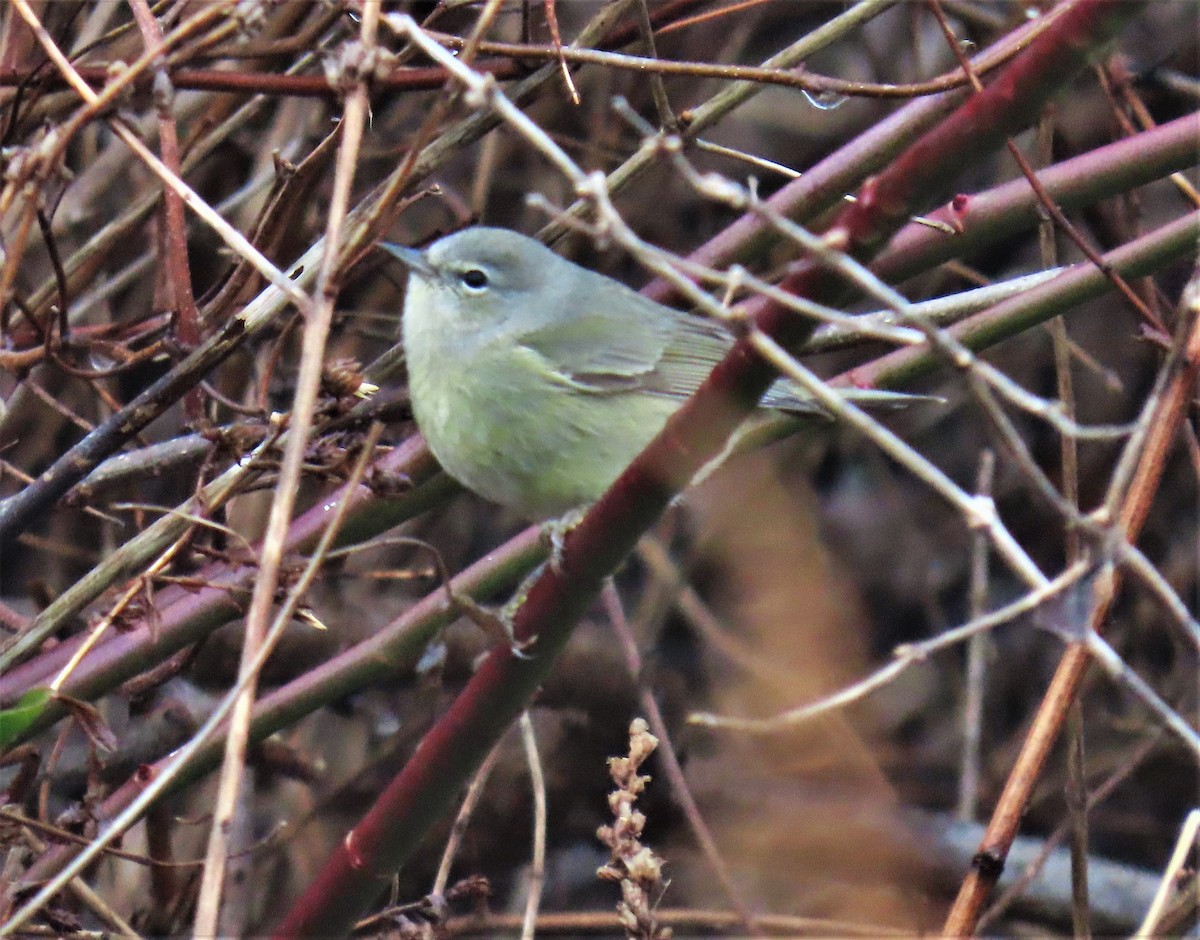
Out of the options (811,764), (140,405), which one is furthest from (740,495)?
(140,405)

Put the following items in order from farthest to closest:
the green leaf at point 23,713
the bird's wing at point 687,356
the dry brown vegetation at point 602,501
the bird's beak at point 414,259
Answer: the bird's wing at point 687,356
the bird's beak at point 414,259
the green leaf at point 23,713
the dry brown vegetation at point 602,501

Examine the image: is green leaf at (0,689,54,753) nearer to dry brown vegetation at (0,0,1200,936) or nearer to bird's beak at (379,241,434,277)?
dry brown vegetation at (0,0,1200,936)

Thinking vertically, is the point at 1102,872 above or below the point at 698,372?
below

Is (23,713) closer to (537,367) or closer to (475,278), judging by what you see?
(537,367)

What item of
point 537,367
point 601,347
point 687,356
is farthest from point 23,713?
point 687,356

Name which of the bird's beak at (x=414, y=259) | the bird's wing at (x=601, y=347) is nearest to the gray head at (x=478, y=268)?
the bird's beak at (x=414, y=259)

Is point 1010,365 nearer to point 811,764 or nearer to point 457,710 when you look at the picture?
point 811,764

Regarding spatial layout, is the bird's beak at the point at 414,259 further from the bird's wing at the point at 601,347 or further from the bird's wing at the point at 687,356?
the bird's wing at the point at 687,356
